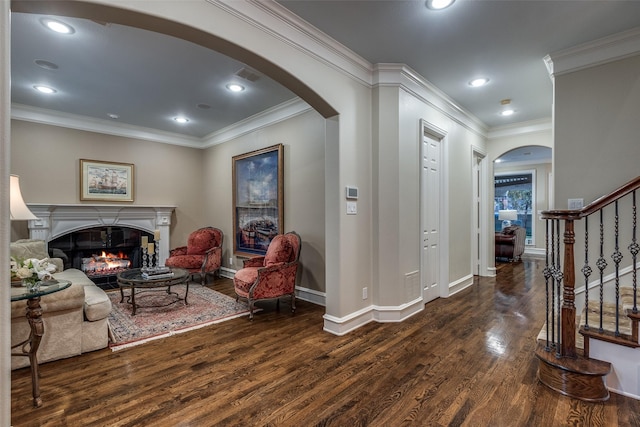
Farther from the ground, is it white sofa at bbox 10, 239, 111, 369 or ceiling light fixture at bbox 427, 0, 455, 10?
ceiling light fixture at bbox 427, 0, 455, 10

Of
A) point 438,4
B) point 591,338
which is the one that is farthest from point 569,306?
point 438,4

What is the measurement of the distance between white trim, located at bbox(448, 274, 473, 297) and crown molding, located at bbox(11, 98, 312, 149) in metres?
3.41

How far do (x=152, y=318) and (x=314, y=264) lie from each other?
2.11 meters

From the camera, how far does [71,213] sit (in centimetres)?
496

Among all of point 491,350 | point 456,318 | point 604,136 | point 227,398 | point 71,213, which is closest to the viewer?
point 227,398

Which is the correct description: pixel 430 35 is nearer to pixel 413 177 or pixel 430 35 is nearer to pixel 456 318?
pixel 413 177

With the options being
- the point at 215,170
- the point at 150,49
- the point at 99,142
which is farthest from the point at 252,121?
the point at 99,142

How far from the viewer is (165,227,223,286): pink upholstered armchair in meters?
5.16

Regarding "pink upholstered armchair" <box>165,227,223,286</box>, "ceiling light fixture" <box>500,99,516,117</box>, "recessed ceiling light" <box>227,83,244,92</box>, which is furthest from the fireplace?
"ceiling light fixture" <box>500,99,516,117</box>

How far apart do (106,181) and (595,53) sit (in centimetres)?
701

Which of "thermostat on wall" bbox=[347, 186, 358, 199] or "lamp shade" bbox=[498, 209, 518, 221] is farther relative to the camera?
"lamp shade" bbox=[498, 209, 518, 221]

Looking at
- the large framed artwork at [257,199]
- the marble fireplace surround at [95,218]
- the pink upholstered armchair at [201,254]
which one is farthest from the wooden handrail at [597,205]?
the marble fireplace surround at [95,218]

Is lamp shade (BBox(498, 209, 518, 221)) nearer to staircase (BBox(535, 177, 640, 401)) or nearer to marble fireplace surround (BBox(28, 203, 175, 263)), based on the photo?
staircase (BBox(535, 177, 640, 401))

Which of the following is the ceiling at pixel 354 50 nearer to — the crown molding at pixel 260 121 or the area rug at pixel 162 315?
the crown molding at pixel 260 121
